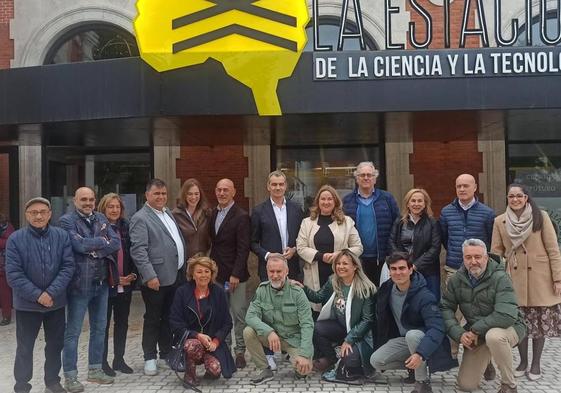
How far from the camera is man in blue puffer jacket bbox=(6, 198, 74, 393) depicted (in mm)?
4391

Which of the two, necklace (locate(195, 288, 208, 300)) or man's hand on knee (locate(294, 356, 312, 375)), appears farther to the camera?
necklace (locate(195, 288, 208, 300))

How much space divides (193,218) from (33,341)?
1.76 meters

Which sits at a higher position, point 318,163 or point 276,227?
point 318,163

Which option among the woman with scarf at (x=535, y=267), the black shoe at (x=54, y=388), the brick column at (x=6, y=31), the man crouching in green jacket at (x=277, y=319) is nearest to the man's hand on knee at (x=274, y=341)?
the man crouching in green jacket at (x=277, y=319)

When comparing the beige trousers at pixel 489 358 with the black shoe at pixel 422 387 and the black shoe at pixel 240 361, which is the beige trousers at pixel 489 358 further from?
the black shoe at pixel 240 361

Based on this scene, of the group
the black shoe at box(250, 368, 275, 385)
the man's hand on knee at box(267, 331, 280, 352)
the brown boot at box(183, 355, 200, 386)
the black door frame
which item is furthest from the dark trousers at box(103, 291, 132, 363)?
the black door frame

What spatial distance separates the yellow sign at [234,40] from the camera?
19.3 feet

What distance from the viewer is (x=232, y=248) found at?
5566 mm

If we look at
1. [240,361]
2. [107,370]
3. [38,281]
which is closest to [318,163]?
[240,361]

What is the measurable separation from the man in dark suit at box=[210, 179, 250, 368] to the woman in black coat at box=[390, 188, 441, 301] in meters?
1.41

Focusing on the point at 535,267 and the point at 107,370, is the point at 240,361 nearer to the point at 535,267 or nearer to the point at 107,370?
the point at 107,370

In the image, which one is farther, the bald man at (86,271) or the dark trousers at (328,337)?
the dark trousers at (328,337)

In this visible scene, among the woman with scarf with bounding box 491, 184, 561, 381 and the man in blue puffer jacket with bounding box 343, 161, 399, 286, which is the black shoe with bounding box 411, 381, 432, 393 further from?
the man in blue puffer jacket with bounding box 343, 161, 399, 286

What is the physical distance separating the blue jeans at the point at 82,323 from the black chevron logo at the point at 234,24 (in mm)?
2577
